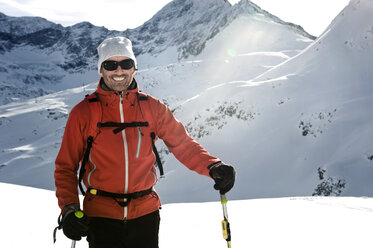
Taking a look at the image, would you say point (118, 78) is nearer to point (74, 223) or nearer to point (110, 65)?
point (110, 65)

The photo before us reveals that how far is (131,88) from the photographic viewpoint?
2.71m

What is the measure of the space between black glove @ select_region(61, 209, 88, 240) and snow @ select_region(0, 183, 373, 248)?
10.4ft

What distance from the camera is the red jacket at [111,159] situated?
2375 millimetres

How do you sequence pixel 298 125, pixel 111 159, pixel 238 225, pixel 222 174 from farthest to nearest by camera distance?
pixel 298 125
pixel 238 225
pixel 222 174
pixel 111 159

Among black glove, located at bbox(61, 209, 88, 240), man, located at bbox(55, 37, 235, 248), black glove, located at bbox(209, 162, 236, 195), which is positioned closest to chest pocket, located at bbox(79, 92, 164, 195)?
man, located at bbox(55, 37, 235, 248)

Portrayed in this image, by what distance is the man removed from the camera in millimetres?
2373

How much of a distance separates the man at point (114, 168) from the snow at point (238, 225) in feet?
9.46

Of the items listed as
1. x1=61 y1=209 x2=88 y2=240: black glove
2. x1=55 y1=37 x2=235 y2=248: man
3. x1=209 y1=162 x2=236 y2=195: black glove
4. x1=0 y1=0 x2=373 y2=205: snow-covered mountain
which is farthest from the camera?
x1=0 y1=0 x2=373 y2=205: snow-covered mountain

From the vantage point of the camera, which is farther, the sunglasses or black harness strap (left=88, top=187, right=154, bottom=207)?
the sunglasses

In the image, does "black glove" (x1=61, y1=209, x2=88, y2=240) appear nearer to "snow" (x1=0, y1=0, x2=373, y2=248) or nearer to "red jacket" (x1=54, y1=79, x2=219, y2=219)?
"red jacket" (x1=54, y1=79, x2=219, y2=219)

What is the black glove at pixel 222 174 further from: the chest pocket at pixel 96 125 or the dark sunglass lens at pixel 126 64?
the dark sunglass lens at pixel 126 64

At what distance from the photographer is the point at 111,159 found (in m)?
2.40

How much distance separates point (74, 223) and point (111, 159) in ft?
1.84

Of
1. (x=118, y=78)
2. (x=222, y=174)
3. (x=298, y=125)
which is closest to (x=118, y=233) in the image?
(x=222, y=174)
